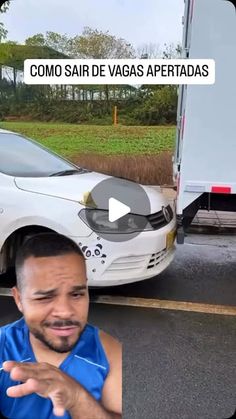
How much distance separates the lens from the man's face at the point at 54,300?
82cm

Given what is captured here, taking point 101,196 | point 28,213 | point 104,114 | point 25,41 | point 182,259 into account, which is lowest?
point 182,259

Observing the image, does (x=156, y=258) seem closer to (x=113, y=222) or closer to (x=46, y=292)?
(x=113, y=222)

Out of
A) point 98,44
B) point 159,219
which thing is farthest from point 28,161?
point 98,44

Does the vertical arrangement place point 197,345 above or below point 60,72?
below

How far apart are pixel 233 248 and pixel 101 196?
7.57ft

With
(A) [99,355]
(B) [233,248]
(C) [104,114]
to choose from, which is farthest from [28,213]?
(B) [233,248]

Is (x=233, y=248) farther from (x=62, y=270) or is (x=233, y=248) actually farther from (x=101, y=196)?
(x=62, y=270)

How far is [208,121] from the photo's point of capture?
2463mm

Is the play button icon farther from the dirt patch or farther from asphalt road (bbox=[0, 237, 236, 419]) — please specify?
asphalt road (bbox=[0, 237, 236, 419])

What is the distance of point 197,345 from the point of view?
2301 millimetres

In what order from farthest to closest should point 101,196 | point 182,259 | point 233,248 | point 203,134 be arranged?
point 233,248
point 182,259
point 203,134
point 101,196

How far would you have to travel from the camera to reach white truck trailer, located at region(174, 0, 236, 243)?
7.39 feet

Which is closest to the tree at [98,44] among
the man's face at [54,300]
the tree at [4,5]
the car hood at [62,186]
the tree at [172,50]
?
the tree at [172,50]

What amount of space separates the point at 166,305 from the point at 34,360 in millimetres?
2051
